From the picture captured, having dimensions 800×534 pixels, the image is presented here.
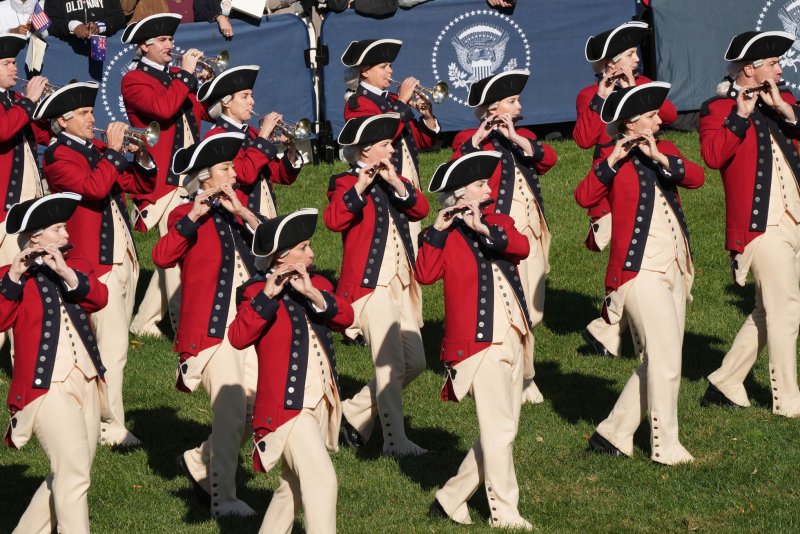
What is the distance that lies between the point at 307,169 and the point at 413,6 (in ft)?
7.69

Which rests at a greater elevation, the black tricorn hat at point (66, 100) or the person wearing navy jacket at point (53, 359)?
the black tricorn hat at point (66, 100)

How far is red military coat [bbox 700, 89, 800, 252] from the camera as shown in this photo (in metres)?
12.4

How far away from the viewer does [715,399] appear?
13.0m

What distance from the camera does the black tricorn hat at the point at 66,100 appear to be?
1226 centimetres

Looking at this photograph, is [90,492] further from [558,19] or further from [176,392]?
[558,19]

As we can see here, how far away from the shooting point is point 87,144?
12586 mm

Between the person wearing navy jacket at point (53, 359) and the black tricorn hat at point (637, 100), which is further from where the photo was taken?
the black tricorn hat at point (637, 100)

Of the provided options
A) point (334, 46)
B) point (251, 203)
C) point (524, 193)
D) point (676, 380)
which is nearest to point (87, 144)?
point (251, 203)

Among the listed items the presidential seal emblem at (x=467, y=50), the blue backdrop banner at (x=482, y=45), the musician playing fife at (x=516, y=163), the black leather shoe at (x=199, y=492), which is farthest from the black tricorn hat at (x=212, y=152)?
the presidential seal emblem at (x=467, y=50)

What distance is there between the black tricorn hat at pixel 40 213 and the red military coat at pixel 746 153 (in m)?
5.02

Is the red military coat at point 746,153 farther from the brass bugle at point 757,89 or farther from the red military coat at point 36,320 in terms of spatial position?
the red military coat at point 36,320

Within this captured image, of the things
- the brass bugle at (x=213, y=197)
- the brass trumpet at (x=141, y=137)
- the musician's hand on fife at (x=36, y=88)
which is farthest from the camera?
the musician's hand on fife at (x=36, y=88)

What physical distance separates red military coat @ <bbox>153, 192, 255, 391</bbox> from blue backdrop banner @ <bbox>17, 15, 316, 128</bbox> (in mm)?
7347

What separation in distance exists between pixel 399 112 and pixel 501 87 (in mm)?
1288
